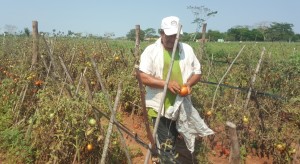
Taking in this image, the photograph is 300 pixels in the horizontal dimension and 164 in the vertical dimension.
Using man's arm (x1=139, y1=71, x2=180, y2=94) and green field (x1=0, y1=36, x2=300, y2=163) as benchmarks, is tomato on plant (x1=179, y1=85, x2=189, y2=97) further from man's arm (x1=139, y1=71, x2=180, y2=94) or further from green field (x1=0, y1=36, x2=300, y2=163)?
green field (x1=0, y1=36, x2=300, y2=163)

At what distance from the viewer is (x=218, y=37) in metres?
42.3

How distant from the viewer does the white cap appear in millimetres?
2500

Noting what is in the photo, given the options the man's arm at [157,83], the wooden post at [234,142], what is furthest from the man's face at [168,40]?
the wooden post at [234,142]

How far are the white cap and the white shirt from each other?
0.19 m

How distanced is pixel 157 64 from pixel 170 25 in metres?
0.35

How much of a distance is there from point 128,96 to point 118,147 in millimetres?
1761

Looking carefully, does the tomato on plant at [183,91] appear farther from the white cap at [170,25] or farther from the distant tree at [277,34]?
the distant tree at [277,34]

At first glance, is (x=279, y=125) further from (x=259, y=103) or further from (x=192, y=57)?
(x=192, y=57)

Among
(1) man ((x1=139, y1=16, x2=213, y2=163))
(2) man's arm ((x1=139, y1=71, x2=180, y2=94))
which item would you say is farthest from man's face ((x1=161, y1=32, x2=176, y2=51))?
(2) man's arm ((x1=139, y1=71, x2=180, y2=94))

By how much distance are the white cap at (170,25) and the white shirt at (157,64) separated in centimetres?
19

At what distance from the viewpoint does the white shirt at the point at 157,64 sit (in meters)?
2.63

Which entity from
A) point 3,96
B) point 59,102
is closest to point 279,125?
point 59,102

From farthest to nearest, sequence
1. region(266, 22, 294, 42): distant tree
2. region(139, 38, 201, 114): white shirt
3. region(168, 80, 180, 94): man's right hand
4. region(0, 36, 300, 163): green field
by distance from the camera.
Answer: region(266, 22, 294, 42): distant tree < region(0, 36, 300, 163): green field < region(139, 38, 201, 114): white shirt < region(168, 80, 180, 94): man's right hand

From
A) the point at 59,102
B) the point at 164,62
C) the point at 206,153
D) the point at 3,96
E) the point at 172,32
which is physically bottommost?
the point at 206,153
